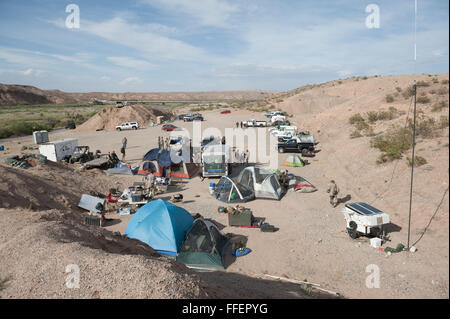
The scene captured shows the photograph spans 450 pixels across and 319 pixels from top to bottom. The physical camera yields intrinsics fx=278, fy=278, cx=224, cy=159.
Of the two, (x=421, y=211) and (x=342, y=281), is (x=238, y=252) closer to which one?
(x=342, y=281)

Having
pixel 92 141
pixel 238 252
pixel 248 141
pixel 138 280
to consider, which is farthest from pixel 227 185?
pixel 92 141

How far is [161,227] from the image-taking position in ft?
31.1

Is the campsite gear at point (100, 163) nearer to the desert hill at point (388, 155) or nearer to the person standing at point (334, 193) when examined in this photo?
the person standing at point (334, 193)

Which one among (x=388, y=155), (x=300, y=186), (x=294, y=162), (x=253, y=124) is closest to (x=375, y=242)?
(x=300, y=186)

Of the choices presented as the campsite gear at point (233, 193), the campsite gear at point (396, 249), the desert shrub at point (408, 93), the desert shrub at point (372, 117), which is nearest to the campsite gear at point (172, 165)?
the campsite gear at point (233, 193)

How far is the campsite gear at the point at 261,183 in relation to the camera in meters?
13.7

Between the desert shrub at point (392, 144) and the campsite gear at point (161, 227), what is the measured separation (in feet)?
40.1

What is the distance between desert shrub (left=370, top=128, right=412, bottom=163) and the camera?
15.8m

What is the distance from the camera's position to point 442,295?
3547 millimetres

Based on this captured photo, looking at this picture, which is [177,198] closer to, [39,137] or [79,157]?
[79,157]

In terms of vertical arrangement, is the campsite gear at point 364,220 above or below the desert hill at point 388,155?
below

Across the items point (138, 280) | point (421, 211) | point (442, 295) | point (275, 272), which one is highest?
point (442, 295)

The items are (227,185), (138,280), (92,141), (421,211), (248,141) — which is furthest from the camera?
(92,141)

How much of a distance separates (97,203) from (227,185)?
607cm
